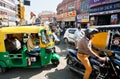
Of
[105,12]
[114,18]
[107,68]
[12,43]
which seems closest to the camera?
[107,68]

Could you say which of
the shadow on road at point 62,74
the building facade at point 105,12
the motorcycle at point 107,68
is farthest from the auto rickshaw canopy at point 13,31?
the building facade at point 105,12

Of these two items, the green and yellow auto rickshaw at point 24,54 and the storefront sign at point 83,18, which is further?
the storefront sign at point 83,18

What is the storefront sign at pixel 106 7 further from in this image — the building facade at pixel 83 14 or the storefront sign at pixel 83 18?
the building facade at pixel 83 14

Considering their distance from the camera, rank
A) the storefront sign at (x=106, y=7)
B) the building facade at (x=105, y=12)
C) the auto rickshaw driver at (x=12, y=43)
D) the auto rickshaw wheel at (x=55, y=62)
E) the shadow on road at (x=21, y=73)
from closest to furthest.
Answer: the shadow on road at (x=21, y=73) < the auto rickshaw driver at (x=12, y=43) < the auto rickshaw wheel at (x=55, y=62) < the storefront sign at (x=106, y=7) < the building facade at (x=105, y=12)

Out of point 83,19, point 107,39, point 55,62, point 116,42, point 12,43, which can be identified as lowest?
point 55,62

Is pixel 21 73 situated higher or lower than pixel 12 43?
lower

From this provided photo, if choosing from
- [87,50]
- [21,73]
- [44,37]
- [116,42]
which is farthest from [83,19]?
[87,50]

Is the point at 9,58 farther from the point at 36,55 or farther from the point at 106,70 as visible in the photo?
the point at 106,70

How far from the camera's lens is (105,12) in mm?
18172

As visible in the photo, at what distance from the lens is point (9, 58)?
685 centimetres

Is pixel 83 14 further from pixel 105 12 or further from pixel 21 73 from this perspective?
pixel 21 73

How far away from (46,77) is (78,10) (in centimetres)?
2388

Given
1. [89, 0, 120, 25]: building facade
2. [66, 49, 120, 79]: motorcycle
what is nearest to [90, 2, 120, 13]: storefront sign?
[89, 0, 120, 25]: building facade

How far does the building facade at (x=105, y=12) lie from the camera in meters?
16.5
